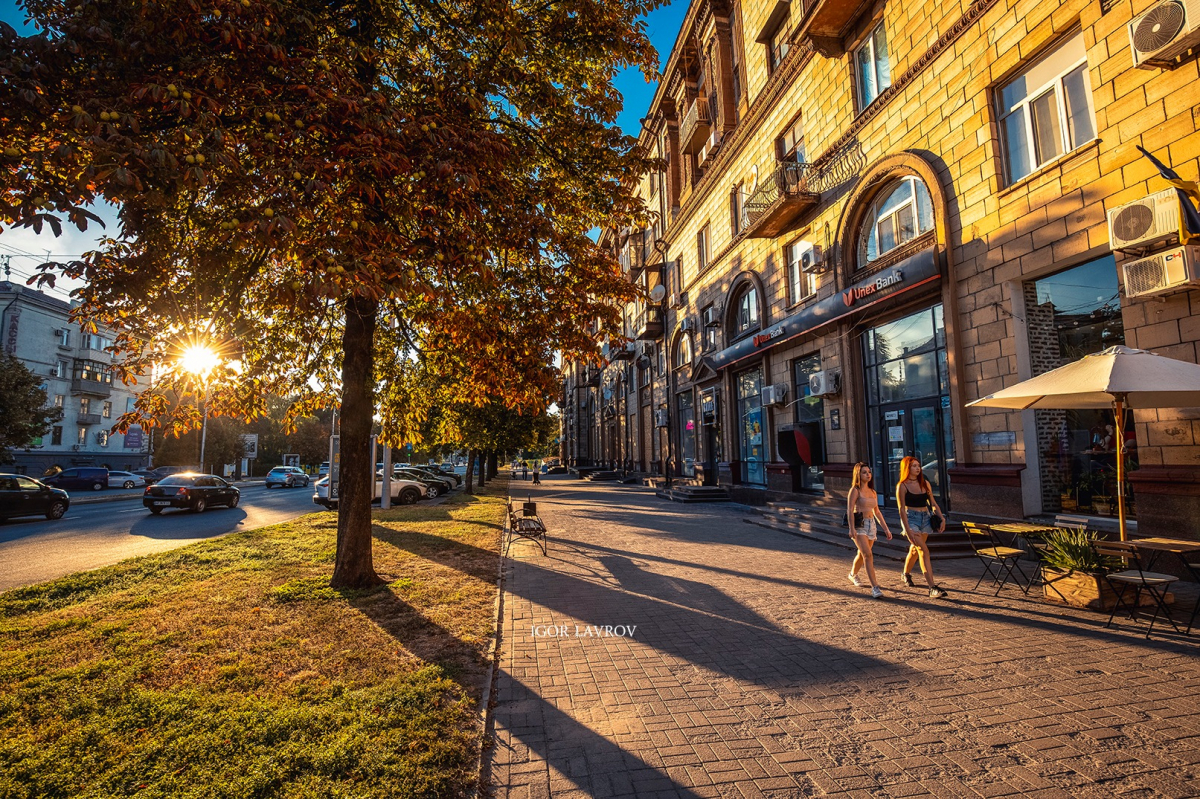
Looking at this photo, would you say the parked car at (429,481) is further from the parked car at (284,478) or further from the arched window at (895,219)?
the arched window at (895,219)

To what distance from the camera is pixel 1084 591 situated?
20.7ft

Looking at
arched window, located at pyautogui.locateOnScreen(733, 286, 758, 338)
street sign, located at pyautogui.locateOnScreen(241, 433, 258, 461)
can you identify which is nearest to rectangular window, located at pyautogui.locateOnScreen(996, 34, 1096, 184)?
arched window, located at pyautogui.locateOnScreen(733, 286, 758, 338)

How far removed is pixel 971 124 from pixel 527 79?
29.2 feet

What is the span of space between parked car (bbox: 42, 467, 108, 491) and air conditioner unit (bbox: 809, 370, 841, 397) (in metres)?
41.3

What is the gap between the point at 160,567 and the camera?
372 inches

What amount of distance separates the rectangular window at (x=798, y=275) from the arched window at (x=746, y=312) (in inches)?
69.3

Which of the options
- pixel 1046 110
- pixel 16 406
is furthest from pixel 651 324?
pixel 16 406

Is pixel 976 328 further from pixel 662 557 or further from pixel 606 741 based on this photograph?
pixel 606 741

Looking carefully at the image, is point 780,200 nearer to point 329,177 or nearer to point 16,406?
point 329,177

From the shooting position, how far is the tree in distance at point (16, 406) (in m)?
25.7

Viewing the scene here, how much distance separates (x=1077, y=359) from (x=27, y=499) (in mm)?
26051

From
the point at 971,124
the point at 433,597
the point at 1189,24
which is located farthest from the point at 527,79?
the point at 971,124

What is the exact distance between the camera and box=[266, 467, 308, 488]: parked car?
40.9 meters

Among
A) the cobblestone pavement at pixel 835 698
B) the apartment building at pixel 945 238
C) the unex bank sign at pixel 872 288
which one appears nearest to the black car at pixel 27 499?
the cobblestone pavement at pixel 835 698
